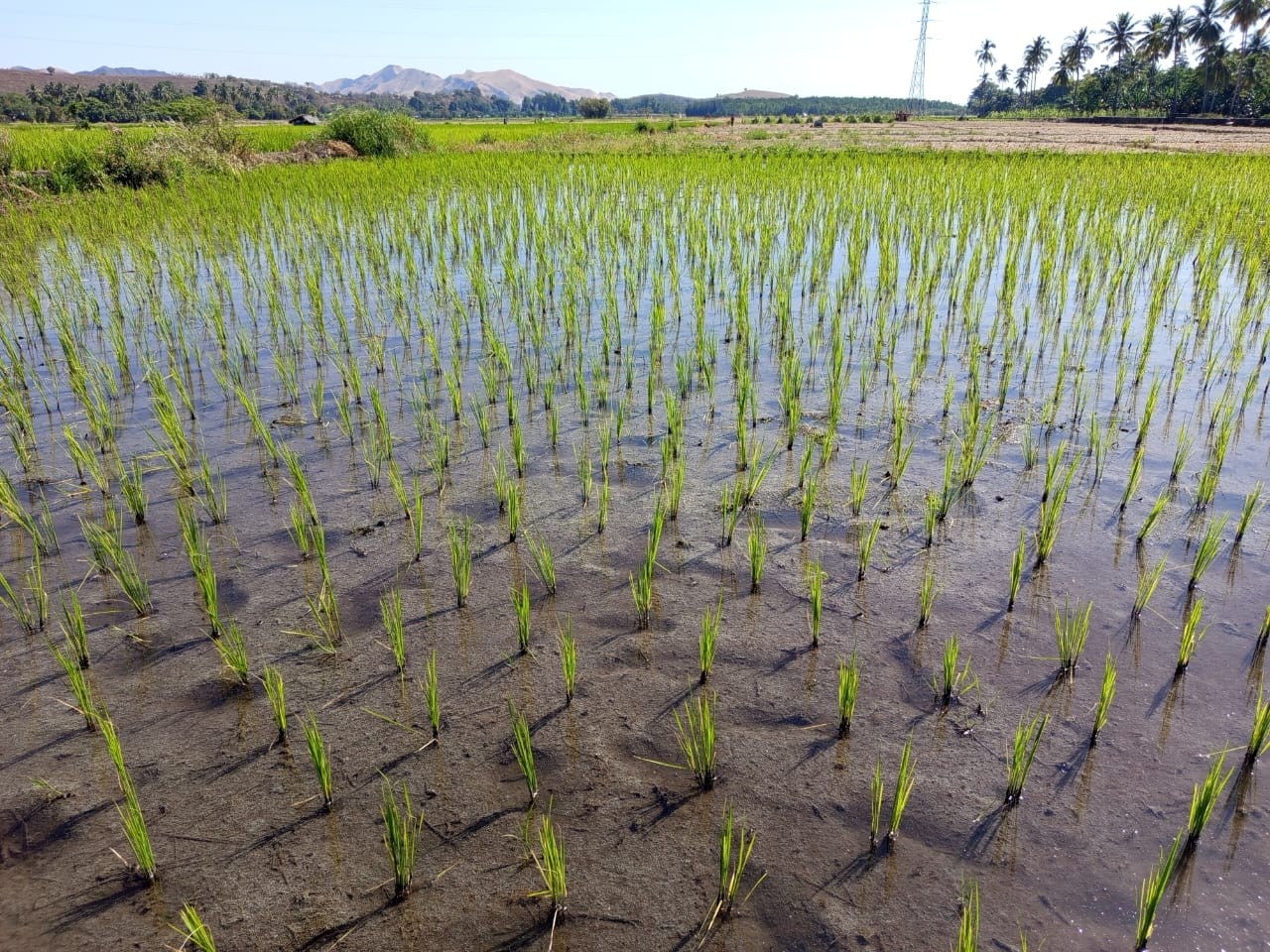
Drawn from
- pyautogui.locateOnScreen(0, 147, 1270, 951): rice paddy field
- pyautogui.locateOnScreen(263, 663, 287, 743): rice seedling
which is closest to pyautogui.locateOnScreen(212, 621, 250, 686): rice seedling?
pyautogui.locateOnScreen(0, 147, 1270, 951): rice paddy field

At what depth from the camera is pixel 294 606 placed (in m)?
2.61

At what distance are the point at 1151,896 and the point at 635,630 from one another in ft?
4.83

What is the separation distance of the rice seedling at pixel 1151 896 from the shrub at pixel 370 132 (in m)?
17.3

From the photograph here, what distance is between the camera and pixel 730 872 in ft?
5.63

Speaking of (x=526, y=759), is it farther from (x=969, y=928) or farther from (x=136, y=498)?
(x=136, y=498)

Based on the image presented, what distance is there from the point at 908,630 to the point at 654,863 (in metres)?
1.18

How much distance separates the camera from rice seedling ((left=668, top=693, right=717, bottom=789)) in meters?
1.90

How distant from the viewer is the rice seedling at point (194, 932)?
141 cm

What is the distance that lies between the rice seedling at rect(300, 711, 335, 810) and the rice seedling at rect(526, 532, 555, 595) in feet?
2.90

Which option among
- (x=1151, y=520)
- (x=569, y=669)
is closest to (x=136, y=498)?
(x=569, y=669)

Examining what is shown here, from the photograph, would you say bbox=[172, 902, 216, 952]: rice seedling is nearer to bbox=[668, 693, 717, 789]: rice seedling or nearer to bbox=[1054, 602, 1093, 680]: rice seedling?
bbox=[668, 693, 717, 789]: rice seedling

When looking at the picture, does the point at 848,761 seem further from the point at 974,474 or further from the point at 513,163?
the point at 513,163

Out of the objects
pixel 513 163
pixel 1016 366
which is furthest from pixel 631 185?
pixel 1016 366

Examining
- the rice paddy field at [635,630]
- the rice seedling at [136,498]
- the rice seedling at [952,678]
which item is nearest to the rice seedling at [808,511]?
the rice paddy field at [635,630]
